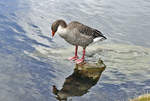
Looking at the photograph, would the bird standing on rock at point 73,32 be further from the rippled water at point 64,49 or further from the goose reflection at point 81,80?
the rippled water at point 64,49

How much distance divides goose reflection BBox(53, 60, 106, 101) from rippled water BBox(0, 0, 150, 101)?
0.19 meters

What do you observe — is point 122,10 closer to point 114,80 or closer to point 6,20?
point 6,20

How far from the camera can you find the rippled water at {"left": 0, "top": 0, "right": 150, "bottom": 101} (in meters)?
8.91

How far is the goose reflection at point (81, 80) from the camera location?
8655 millimetres

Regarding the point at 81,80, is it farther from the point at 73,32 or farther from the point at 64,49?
the point at 64,49

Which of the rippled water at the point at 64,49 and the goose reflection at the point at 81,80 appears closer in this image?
the goose reflection at the point at 81,80

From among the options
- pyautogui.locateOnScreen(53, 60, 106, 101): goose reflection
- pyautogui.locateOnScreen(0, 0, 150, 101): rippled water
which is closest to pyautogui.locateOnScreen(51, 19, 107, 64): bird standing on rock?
pyautogui.locateOnScreen(53, 60, 106, 101): goose reflection

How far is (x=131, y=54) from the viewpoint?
39.3 feet

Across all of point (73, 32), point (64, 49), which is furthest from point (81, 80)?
point (64, 49)

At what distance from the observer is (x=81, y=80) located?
951 centimetres

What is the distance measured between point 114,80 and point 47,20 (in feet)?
21.6

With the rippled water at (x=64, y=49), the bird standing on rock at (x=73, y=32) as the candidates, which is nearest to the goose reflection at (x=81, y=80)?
the rippled water at (x=64, y=49)

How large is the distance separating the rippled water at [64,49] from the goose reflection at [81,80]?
0.62ft

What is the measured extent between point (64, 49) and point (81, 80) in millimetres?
2857
